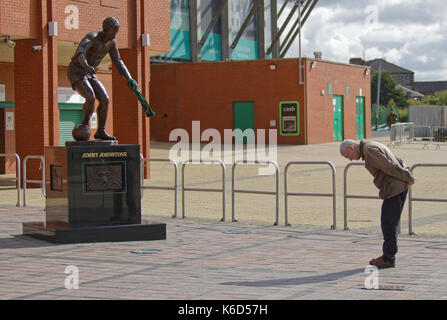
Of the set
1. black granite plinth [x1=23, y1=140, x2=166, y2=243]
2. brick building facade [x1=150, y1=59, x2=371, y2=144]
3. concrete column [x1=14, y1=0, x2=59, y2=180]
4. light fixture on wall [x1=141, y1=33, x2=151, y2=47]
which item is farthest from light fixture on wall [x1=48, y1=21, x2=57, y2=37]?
brick building facade [x1=150, y1=59, x2=371, y2=144]

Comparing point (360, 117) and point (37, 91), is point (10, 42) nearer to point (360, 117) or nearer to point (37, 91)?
point (37, 91)

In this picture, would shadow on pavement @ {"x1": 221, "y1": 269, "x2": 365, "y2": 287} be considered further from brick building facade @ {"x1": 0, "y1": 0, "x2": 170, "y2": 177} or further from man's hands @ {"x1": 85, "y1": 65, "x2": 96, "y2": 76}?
brick building facade @ {"x1": 0, "y1": 0, "x2": 170, "y2": 177}

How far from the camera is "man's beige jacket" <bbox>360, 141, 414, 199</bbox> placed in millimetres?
8211

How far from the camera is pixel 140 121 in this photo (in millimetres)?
23078

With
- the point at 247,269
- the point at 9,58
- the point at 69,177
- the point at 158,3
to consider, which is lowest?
the point at 247,269

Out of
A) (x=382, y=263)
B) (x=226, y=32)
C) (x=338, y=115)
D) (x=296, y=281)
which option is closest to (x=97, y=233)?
(x=296, y=281)

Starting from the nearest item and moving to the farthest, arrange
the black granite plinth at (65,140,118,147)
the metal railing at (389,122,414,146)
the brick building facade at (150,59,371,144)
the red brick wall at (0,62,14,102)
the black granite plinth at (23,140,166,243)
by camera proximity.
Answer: the black granite plinth at (23,140,166,243)
the black granite plinth at (65,140,118,147)
the red brick wall at (0,62,14,102)
the metal railing at (389,122,414,146)
the brick building facade at (150,59,371,144)

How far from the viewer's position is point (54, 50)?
66.1 ft

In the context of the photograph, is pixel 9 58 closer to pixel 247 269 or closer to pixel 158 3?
pixel 158 3

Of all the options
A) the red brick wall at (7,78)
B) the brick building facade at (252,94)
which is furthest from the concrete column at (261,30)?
the red brick wall at (7,78)

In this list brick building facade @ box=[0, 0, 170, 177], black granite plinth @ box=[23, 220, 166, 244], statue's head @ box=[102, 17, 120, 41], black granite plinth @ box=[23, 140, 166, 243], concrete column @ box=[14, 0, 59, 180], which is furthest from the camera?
concrete column @ box=[14, 0, 59, 180]

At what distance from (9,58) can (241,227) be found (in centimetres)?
1383

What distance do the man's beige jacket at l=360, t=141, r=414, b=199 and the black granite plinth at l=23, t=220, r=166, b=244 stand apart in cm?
362
